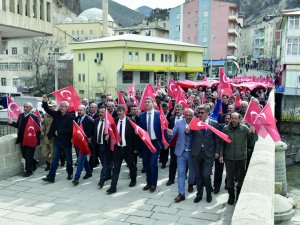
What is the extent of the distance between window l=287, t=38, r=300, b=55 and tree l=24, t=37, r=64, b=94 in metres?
30.4

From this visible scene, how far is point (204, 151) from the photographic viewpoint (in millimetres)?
6906

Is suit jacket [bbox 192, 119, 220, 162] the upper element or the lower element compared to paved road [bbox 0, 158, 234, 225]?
upper

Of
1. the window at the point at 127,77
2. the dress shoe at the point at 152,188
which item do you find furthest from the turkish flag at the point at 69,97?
the window at the point at 127,77

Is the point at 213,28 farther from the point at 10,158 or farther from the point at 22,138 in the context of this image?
the point at 10,158

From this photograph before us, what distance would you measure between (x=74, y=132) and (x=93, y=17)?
8190cm

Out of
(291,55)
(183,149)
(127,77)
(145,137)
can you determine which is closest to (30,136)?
(145,137)

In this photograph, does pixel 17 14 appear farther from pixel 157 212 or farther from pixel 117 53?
pixel 117 53

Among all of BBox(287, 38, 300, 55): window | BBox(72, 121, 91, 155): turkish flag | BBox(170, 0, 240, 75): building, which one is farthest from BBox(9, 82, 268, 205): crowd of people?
BBox(170, 0, 240, 75): building

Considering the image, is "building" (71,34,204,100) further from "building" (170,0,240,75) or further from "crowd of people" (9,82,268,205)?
"crowd of people" (9,82,268,205)

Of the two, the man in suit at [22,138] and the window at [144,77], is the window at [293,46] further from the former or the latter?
the man in suit at [22,138]

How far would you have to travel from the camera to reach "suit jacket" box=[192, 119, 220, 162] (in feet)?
22.7

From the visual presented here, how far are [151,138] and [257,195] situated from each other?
10.7 ft

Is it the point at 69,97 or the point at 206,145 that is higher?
the point at 69,97

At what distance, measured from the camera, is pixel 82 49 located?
47.6 meters
